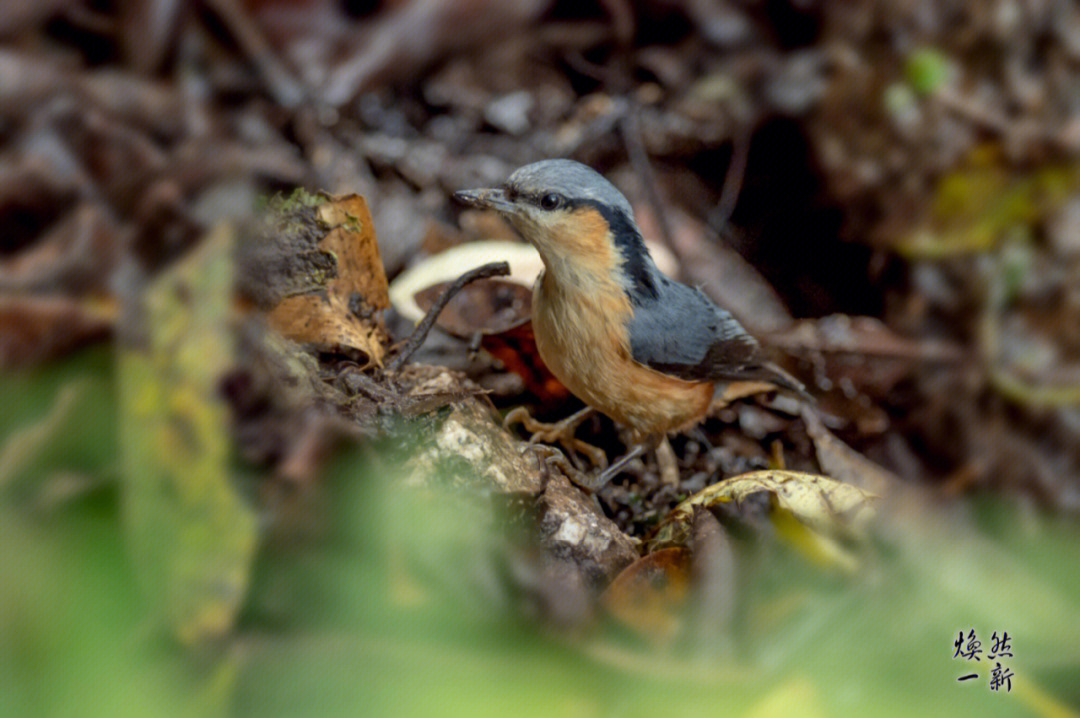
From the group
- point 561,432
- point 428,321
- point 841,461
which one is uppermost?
point 841,461

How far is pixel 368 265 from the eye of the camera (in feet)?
5.34

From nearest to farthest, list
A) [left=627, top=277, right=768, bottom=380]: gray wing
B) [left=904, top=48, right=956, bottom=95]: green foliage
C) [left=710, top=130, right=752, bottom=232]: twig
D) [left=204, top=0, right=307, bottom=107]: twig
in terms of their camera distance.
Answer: [left=627, top=277, right=768, bottom=380]: gray wing → [left=710, top=130, right=752, bottom=232]: twig → [left=204, top=0, right=307, bottom=107]: twig → [left=904, top=48, right=956, bottom=95]: green foliage

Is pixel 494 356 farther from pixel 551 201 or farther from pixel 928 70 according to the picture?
pixel 928 70

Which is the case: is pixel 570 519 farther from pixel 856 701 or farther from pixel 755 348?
pixel 755 348

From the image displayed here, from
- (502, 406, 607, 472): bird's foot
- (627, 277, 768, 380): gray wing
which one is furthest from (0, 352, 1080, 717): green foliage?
(627, 277, 768, 380): gray wing

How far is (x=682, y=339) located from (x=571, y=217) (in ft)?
1.36

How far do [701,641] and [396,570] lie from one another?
1.06 feet

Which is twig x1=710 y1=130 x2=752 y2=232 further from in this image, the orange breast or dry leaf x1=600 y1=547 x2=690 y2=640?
dry leaf x1=600 y1=547 x2=690 y2=640

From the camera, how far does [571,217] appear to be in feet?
6.33

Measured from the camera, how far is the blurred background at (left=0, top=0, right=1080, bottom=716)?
989 millimetres

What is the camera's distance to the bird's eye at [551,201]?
6.17 ft

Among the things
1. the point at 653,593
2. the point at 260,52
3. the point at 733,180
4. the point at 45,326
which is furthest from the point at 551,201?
the point at 260,52

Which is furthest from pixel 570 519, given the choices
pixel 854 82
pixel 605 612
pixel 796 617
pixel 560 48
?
pixel 854 82

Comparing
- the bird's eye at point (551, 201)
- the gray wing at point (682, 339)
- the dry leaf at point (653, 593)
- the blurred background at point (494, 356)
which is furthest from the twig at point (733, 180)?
the dry leaf at point (653, 593)
